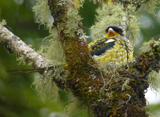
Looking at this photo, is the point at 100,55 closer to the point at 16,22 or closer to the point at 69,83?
the point at 69,83

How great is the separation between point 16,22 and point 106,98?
12.5 ft

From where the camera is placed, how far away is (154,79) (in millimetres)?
2668

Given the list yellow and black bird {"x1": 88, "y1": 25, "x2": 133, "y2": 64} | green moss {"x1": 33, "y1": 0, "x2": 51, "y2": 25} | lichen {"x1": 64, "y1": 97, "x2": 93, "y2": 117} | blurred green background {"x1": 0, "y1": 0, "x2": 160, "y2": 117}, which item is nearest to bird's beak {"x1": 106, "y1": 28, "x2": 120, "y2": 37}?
yellow and black bird {"x1": 88, "y1": 25, "x2": 133, "y2": 64}

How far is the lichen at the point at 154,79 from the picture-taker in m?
2.57

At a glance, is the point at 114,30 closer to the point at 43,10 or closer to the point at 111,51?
the point at 111,51

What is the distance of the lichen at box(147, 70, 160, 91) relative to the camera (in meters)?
2.57

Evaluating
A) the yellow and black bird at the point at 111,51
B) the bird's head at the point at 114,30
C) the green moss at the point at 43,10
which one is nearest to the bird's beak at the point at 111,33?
the bird's head at the point at 114,30

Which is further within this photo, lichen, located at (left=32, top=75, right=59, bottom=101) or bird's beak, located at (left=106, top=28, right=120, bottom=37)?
bird's beak, located at (left=106, top=28, right=120, bottom=37)

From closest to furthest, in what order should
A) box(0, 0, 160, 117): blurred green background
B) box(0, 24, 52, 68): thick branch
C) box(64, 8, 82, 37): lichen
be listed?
box(64, 8, 82, 37): lichen
box(0, 24, 52, 68): thick branch
box(0, 0, 160, 117): blurred green background

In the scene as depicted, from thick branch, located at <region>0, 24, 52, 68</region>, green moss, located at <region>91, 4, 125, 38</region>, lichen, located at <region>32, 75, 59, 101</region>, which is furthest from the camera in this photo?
green moss, located at <region>91, 4, 125, 38</region>

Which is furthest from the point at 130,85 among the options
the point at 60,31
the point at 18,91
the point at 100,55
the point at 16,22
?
the point at 16,22

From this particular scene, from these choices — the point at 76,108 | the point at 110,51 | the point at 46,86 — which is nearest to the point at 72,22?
the point at 46,86

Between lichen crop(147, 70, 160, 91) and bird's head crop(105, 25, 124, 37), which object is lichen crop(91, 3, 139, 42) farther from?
lichen crop(147, 70, 160, 91)

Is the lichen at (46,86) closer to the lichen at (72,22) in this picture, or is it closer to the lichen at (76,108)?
the lichen at (76,108)
